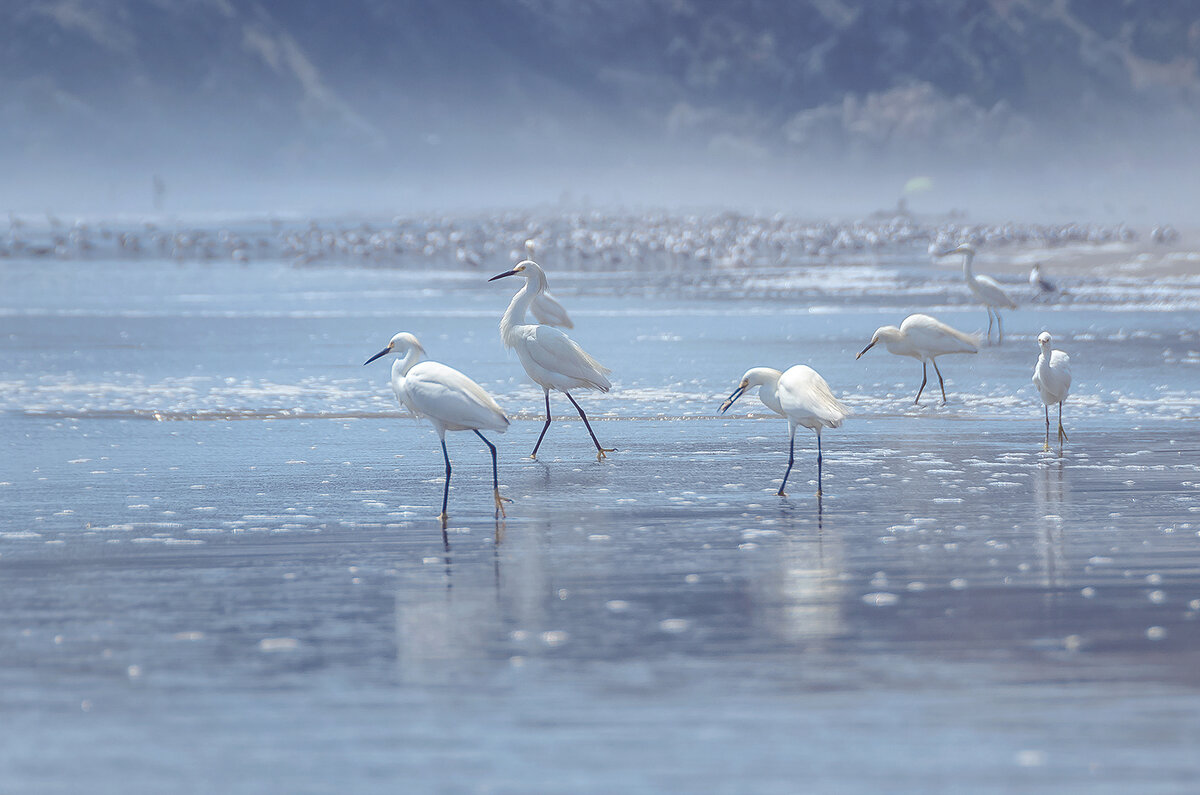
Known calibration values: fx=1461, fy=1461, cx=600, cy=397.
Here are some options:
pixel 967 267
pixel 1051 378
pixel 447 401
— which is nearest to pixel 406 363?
pixel 447 401

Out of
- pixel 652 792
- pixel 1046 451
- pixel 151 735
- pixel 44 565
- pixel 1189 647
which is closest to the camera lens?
pixel 652 792

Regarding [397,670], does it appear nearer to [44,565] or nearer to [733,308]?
[44,565]

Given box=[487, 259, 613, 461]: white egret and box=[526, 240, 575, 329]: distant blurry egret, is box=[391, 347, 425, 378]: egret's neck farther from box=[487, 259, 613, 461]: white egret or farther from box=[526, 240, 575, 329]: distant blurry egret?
box=[526, 240, 575, 329]: distant blurry egret

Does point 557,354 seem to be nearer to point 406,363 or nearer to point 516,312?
point 516,312

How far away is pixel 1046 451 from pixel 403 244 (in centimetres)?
5969

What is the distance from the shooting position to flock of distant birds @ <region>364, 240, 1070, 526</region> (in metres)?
9.60

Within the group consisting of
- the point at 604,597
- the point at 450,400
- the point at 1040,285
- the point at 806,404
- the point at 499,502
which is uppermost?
the point at 1040,285

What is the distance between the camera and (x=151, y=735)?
5523mm

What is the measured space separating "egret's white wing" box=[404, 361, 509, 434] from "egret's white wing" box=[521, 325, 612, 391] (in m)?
2.71

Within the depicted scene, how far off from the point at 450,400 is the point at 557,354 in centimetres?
299

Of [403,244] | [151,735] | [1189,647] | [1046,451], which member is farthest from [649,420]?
[403,244]

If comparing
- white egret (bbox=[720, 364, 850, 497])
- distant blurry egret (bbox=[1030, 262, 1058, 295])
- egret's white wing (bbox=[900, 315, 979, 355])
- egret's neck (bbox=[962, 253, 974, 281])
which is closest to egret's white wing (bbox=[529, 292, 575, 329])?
egret's white wing (bbox=[900, 315, 979, 355])

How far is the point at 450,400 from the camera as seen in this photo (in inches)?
375

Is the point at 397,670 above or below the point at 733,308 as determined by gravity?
below
